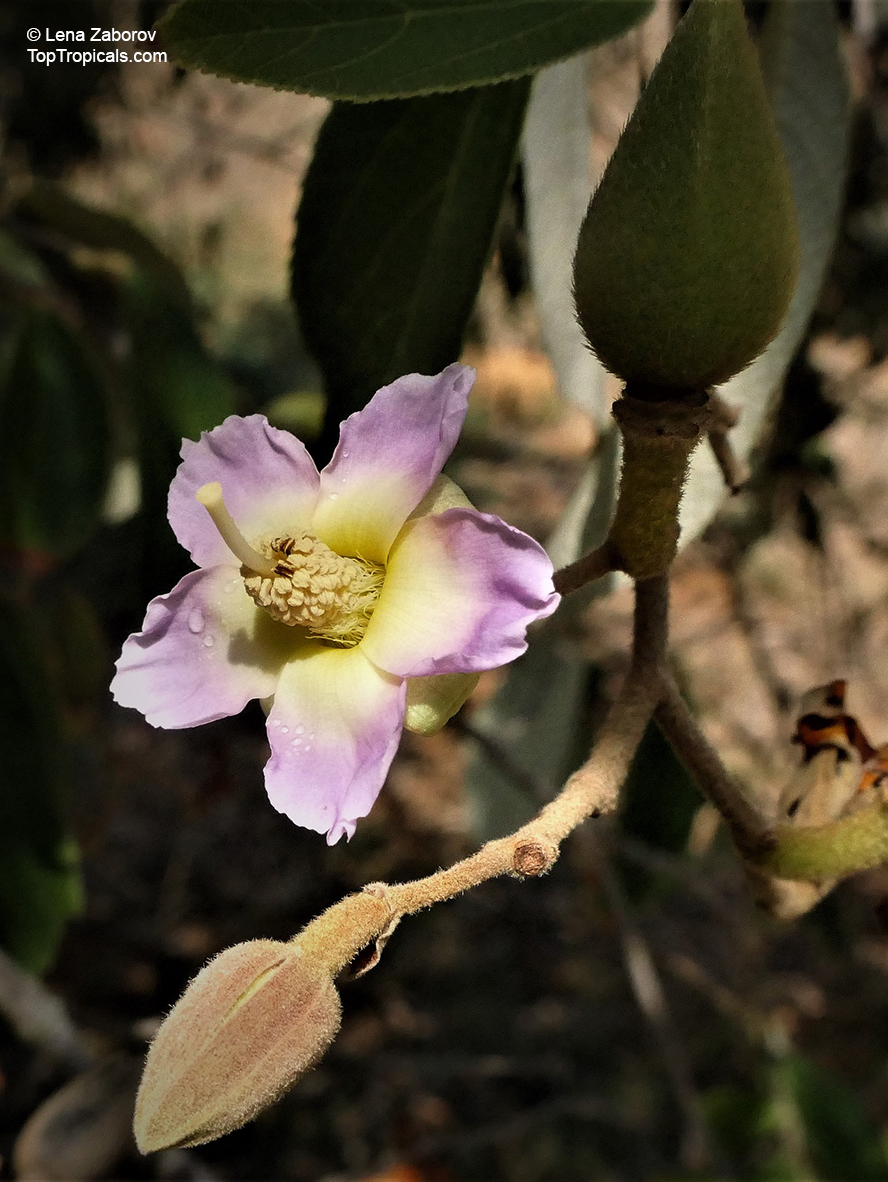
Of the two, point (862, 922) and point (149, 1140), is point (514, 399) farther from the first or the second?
point (149, 1140)

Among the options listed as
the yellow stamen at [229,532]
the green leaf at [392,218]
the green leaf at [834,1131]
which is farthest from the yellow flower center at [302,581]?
the green leaf at [834,1131]

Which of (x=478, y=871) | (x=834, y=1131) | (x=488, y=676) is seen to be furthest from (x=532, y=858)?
(x=488, y=676)

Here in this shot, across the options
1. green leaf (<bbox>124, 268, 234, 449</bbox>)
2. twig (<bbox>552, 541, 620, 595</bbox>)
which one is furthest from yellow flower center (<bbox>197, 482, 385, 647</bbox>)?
green leaf (<bbox>124, 268, 234, 449</bbox>)

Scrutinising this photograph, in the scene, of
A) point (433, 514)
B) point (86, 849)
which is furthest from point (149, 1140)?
point (86, 849)

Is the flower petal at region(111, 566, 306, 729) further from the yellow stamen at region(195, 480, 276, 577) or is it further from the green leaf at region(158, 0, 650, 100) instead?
the green leaf at region(158, 0, 650, 100)

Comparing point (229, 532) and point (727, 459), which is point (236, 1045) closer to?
point (229, 532)
